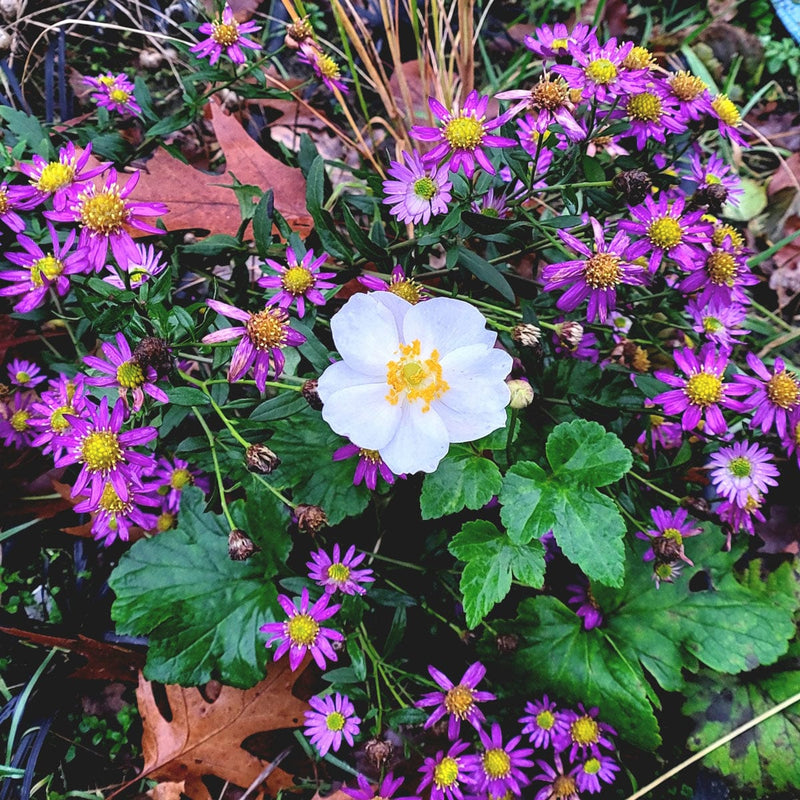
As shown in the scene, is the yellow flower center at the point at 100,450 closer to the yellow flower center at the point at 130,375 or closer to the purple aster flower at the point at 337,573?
the yellow flower center at the point at 130,375

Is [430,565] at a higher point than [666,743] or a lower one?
higher

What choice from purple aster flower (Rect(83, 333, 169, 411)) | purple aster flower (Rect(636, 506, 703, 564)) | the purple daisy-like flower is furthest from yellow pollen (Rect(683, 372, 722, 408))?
purple aster flower (Rect(83, 333, 169, 411))

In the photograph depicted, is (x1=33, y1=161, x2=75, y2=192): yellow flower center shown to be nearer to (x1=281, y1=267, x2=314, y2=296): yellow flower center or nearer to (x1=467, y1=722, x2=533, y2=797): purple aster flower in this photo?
(x1=281, y1=267, x2=314, y2=296): yellow flower center

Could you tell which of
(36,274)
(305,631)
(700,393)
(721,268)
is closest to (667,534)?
(700,393)

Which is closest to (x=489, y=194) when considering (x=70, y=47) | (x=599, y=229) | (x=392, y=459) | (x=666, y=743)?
(x=599, y=229)

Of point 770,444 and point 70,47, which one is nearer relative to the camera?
point 770,444

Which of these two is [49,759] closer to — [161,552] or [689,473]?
[161,552]
